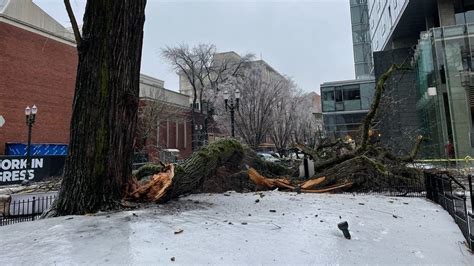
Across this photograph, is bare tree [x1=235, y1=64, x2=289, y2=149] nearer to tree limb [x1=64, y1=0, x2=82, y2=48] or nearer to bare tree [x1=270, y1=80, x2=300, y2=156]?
bare tree [x1=270, y1=80, x2=300, y2=156]

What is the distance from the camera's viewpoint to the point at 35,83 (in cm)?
2831

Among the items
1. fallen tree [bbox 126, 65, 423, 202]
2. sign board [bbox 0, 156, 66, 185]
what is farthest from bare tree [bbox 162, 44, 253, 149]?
fallen tree [bbox 126, 65, 423, 202]

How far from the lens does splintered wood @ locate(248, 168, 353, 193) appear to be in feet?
28.6

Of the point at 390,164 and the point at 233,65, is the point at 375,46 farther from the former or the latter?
the point at 390,164

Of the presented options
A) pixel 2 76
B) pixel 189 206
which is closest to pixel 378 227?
pixel 189 206

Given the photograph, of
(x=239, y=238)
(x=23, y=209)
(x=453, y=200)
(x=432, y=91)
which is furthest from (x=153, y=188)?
(x=432, y=91)

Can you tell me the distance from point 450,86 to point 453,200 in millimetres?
15589

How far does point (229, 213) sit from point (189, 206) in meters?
0.95

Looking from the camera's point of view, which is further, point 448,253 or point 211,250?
point 448,253

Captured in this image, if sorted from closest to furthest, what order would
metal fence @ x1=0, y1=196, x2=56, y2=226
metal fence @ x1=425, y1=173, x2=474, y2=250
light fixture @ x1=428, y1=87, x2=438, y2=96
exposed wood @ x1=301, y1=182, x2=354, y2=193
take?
metal fence @ x1=425, y1=173, x2=474, y2=250 < metal fence @ x1=0, y1=196, x2=56, y2=226 < exposed wood @ x1=301, y1=182, x2=354, y2=193 < light fixture @ x1=428, y1=87, x2=438, y2=96

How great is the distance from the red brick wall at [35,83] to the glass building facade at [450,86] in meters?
25.5

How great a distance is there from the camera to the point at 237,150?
8859mm

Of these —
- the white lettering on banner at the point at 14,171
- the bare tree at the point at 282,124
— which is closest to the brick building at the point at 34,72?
the white lettering on banner at the point at 14,171

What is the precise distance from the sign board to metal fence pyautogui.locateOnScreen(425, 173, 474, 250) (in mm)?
18744
